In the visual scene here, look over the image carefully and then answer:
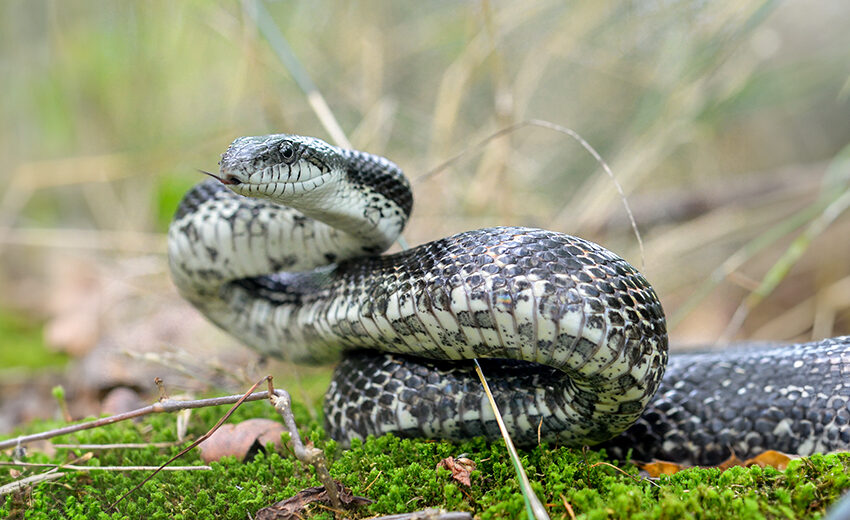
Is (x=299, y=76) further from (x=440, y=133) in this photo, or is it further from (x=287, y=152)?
(x=440, y=133)

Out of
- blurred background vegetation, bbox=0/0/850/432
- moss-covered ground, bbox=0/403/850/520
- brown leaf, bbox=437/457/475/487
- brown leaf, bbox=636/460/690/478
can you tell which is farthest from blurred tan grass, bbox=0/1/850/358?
brown leaf, bbox=437/457/475/487

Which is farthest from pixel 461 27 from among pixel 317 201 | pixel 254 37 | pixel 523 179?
pixel 317 201

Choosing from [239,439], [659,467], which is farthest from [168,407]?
[659,467]

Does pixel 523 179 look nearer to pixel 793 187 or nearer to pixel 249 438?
pixel 793 187

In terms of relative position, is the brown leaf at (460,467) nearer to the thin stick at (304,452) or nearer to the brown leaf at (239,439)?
the thin stick at (304,452)

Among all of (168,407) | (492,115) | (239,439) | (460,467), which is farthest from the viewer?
(492,115)

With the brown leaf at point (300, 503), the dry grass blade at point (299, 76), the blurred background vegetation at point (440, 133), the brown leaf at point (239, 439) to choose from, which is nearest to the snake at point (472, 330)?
the brown leaf at point (239, 439)

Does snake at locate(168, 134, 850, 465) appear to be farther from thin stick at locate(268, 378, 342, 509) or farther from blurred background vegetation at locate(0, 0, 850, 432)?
blurred background vegetation at locate(0, 0, 850, 432)
